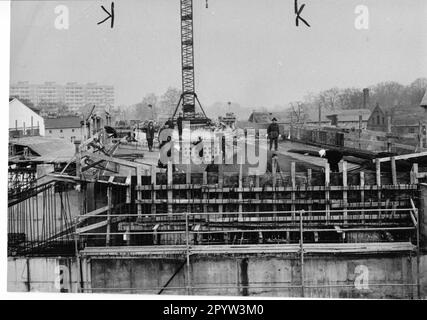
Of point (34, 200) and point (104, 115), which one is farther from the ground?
point (104, 115)

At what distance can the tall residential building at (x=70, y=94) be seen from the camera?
34.1ft

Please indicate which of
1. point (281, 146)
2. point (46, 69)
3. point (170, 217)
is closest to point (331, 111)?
point (281, 146)

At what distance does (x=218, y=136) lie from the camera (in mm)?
10477

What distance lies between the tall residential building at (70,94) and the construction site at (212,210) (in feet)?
1.57

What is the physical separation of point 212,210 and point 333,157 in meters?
2.68

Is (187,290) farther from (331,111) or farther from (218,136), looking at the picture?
(331,111)

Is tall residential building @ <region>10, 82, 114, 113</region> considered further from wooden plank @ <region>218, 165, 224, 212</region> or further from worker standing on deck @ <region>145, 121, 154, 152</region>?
wooden plank @ <region>218, 165, 224, 212</region>

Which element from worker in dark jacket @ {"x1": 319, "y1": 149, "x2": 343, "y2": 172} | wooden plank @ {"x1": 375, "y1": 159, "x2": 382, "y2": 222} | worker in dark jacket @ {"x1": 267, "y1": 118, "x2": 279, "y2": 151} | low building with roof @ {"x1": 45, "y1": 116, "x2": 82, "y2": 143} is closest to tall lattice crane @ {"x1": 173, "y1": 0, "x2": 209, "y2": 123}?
worker in dark jacket @ {"x1": 267, "y1": 118, "x2": 279, "y2": 151}

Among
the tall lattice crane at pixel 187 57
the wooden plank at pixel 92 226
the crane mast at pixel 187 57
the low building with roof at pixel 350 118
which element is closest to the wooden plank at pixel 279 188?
the wooden plank at pixel 92 226

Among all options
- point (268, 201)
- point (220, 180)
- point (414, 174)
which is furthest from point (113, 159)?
point (414, 174)

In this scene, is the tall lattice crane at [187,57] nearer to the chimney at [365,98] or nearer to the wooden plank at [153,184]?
the wooden plank at [153,184]

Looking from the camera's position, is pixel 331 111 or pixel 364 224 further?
pixel 331 111

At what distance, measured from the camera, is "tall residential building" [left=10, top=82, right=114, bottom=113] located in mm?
10391
